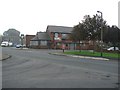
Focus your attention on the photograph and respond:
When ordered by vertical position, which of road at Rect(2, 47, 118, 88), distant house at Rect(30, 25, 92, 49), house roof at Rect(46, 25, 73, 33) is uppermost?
house roof at Rect(46, 25, 73, 33)

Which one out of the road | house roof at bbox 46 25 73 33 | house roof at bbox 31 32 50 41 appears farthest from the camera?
house roof at bbox 46 25 73 33

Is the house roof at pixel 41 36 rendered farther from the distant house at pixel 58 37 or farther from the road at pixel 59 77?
the road at pixel 59 77

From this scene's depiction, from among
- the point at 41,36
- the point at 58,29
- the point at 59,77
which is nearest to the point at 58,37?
the point at 58,29

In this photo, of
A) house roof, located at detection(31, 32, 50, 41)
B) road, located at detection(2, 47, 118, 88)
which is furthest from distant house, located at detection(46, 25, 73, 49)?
road, located at detection(2, 47, 118, 88)

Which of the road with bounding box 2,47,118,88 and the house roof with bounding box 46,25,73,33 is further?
the house roof with bounding box 46,25,73,33

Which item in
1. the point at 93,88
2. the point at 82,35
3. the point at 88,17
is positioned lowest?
the point at 93,88

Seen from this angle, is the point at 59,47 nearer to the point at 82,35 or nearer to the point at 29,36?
the point at 29,36

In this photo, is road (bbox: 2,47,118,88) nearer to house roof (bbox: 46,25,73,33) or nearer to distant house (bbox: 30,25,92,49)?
distant house (bbox: 30,25,92,49)

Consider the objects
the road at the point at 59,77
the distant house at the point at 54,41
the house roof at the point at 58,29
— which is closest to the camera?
the road at the point at 59,77

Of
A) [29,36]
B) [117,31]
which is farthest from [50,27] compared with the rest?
[117,31]

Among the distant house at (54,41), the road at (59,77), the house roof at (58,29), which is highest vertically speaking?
the house roof at (58,29)

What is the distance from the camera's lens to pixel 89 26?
1875 inches

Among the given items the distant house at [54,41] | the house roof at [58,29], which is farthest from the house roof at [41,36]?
the house roof at [58,29]

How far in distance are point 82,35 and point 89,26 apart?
7.14 ft
